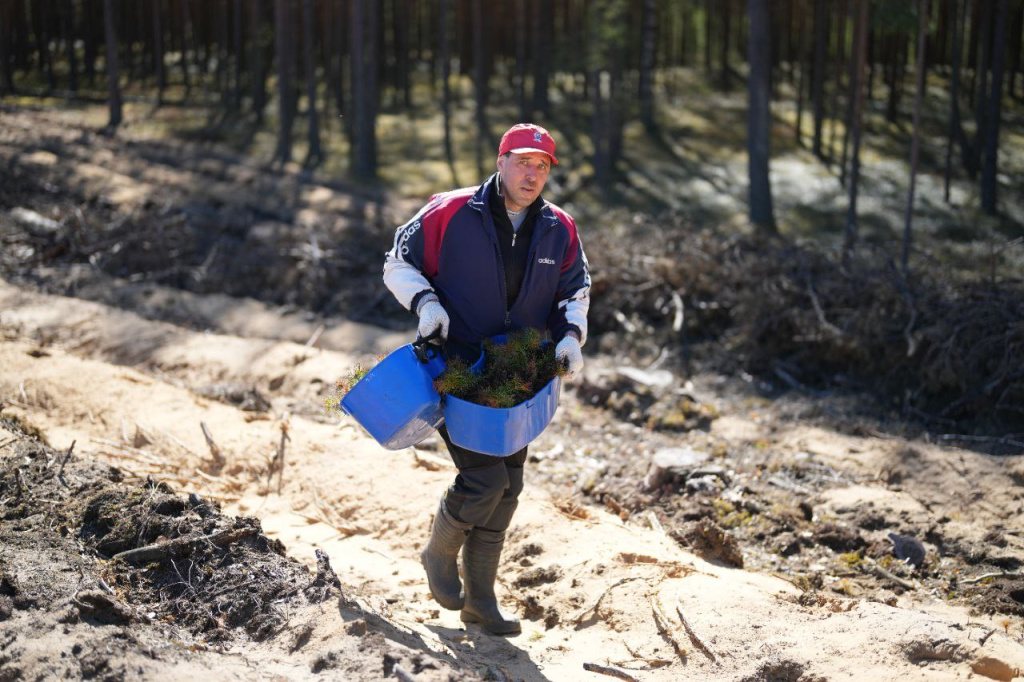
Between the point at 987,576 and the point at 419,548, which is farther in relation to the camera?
the point at 987,576

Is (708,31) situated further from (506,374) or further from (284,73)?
(506,374)

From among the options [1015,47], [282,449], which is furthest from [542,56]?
[282,449]

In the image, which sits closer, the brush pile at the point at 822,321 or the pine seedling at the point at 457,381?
the pine seedling at the point at 457,381

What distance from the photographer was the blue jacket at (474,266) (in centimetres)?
418

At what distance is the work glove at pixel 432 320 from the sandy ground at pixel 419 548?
1.26 metres

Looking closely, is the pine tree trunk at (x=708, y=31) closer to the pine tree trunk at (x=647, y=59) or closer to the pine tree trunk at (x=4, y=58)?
the pine tree trunk at (x=647, y=59)

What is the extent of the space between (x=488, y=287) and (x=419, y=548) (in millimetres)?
1951

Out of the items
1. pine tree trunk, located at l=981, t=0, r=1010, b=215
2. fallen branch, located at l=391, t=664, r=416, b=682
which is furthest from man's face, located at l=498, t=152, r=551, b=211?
pine tree trunk, located at l=981, t=0, r=1010, b=215

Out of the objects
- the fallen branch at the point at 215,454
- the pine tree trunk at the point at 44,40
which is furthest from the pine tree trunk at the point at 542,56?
the fallen branch at the point at 215,454

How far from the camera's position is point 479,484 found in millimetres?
4191

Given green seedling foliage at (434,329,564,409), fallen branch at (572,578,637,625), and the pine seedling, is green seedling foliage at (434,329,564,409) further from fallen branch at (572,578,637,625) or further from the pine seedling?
fallen branch at (572,578,637,625)

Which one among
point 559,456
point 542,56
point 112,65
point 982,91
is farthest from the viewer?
point 542,56

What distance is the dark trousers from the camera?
165 inches

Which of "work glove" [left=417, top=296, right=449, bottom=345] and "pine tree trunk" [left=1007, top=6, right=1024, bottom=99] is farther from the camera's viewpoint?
"pine tree trunk" [left=1007, top=6, right=1024, bottom=99]
